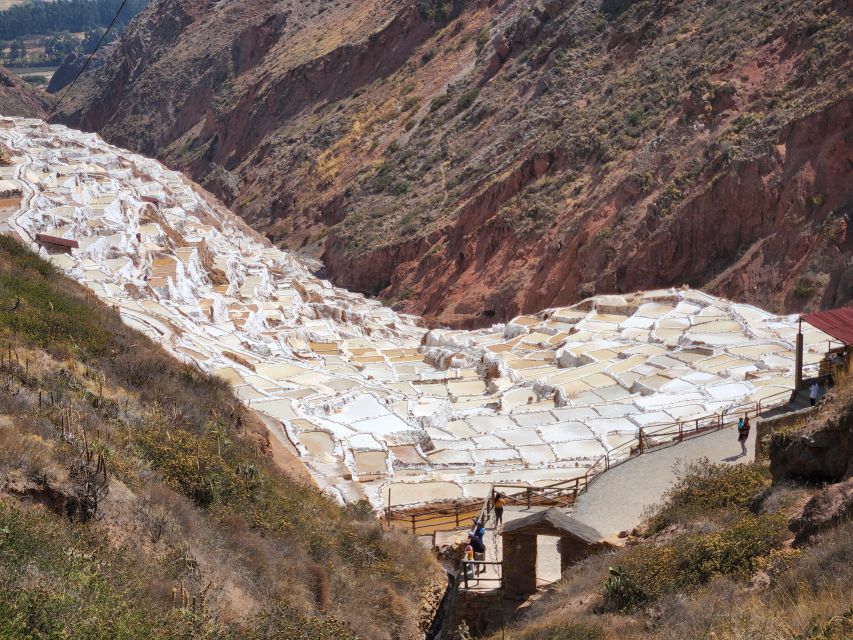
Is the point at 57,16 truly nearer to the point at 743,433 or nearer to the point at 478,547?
the point at 743,433

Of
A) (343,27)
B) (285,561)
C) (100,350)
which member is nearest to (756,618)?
(285,561)

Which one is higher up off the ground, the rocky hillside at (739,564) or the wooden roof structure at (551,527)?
the rocky hillside at (739,564)

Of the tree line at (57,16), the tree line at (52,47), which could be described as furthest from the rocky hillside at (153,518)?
the tree line at (57,16)

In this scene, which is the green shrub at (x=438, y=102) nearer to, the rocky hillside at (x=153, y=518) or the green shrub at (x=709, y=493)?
the rocky hillside at (x=153, y=518)

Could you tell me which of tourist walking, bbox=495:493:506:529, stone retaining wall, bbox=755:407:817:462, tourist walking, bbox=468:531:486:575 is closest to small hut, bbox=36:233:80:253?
tourist walking, bbox=495:493:506:529

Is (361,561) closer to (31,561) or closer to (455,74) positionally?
(31,561)

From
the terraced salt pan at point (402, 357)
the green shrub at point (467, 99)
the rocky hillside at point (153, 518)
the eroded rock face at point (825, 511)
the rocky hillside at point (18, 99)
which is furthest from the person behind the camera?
the rocky hillside at point (18, 99)

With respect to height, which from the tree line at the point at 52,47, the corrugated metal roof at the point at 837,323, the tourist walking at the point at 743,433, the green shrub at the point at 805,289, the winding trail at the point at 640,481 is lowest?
the winding trail at the point at 640,481

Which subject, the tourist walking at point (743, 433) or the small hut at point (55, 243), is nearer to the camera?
the tourist walking at point (743, 433)
